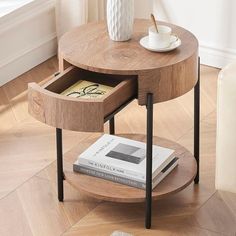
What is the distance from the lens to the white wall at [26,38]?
10.3 feet

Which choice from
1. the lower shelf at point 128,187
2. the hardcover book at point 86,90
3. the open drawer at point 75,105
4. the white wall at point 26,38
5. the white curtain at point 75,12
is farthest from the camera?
the white curtain at point 75,12

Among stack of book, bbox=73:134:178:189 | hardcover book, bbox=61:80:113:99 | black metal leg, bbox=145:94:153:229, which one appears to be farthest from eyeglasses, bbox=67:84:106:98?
stack of book, bbox=73:134:178:189

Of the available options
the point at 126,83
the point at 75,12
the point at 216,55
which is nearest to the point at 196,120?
the point at 126,83

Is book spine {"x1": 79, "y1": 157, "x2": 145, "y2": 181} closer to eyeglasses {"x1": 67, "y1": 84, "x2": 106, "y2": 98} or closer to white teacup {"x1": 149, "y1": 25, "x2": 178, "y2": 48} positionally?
eyeglasses {"x1": 67, "y1": 84, "x2": 106, "y2": 98}

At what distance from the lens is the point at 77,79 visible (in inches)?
88.7

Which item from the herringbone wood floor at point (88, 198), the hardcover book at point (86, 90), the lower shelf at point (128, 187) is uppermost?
the hardcover book at point (86, 90)

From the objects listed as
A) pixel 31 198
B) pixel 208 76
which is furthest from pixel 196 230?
pixel 208 76

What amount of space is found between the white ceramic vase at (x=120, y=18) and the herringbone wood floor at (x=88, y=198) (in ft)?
1.81

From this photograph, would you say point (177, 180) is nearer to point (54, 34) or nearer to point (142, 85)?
point (142, 85)

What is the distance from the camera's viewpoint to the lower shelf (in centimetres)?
225

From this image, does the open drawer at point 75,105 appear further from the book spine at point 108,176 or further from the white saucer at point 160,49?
the book spine at point 108,176

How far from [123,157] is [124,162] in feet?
0.10

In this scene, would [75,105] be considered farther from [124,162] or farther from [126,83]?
[124,162]

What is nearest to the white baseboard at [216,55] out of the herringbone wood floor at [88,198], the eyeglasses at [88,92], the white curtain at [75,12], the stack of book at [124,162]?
the herringbone wood floor at [88,198]
